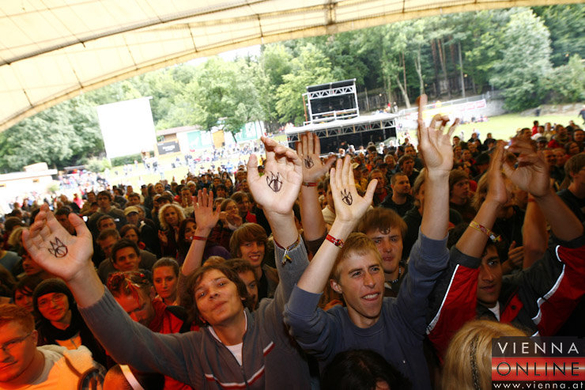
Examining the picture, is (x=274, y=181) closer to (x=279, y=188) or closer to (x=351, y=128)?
(x=279, y=188)

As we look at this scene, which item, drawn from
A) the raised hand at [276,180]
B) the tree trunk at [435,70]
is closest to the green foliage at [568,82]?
the tree trunk at [435,70]

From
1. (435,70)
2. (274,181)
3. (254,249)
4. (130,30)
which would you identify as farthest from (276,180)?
(435,70)

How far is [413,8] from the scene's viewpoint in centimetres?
874

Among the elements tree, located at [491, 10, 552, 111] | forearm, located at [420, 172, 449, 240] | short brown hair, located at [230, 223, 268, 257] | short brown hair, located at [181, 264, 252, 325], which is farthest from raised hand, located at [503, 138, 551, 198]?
tree, located at [491, 10, 552, 111]

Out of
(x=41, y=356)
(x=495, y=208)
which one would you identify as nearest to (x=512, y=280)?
(x=495, y=208)

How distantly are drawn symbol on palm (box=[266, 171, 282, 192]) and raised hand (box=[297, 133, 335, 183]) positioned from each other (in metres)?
0.64

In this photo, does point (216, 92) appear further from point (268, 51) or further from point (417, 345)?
point (417, 345)

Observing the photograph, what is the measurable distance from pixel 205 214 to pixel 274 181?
1315 millimetres

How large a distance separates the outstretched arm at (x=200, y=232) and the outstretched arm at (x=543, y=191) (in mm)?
2017

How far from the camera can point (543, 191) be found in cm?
212

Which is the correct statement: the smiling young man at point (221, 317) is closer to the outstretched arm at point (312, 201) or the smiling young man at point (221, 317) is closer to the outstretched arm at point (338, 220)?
the outstretched arm at point (338, 220)

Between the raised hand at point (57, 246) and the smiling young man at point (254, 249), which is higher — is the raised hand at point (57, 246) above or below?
above

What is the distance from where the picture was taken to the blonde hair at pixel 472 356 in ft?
4.35

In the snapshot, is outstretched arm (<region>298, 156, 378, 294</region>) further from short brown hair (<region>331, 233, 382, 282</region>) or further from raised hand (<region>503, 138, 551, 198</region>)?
raised hand (<region>503, 138, 551, 198</region>)
